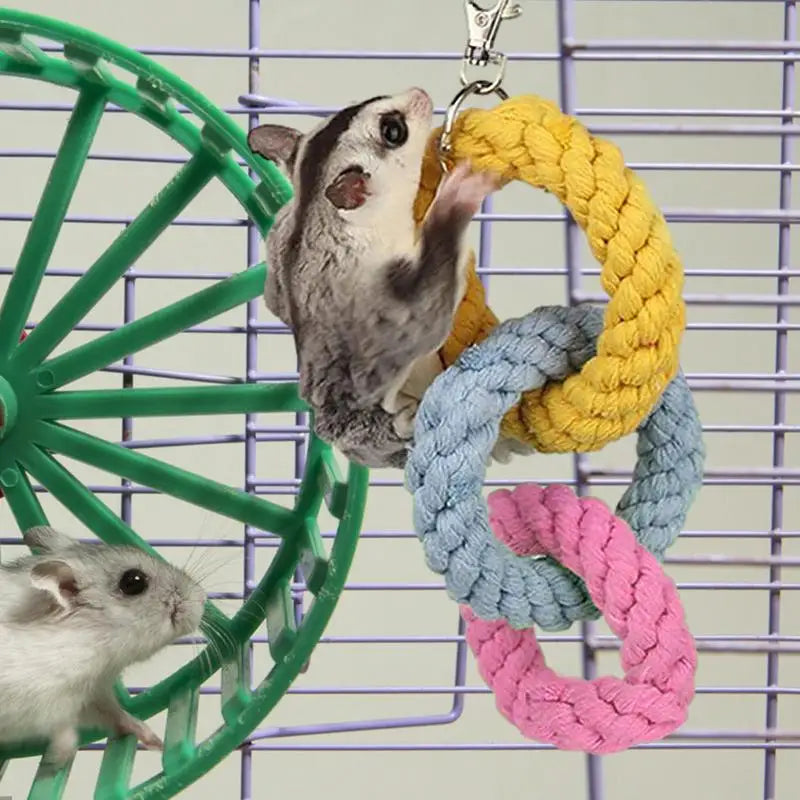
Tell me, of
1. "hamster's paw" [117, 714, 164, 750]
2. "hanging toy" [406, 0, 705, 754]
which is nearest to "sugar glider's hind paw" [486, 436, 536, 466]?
"hanging toy" [406, 0, 705, 754]

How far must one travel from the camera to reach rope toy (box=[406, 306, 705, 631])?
579mm

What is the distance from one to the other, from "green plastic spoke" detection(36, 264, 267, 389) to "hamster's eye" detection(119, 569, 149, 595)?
0.43ft

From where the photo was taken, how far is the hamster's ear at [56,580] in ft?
2.65

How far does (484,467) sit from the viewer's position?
1.92 ft

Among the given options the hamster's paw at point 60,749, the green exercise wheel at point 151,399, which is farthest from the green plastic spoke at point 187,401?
the hamster's paw at point 60,749

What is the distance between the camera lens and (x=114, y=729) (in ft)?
2.87

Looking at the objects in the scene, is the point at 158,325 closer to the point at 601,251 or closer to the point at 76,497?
the point at 76,497

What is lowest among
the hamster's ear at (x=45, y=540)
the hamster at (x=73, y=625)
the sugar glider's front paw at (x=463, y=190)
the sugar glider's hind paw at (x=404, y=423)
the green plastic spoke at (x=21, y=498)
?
the hamster at (x=73, y=625)

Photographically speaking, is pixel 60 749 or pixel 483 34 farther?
pixel 60 749

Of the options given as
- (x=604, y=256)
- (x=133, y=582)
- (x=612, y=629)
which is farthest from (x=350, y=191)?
(x=133, y=582)

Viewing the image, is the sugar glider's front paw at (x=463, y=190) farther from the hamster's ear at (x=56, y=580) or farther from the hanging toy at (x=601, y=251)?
the hamster's ear at (x=56, y=580)

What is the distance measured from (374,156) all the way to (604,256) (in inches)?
4.6

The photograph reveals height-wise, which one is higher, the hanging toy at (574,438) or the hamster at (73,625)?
the hanging toy at (574,438)

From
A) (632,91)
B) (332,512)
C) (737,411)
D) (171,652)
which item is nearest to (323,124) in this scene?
(332,512)
